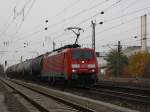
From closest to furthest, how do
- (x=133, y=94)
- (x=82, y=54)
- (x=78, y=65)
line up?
(x=133, y=94)
(x=78, y=65)
(x=82, y=54)

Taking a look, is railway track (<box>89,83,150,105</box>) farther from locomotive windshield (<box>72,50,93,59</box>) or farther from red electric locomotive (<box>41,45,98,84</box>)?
locomotive windshield (<box>72,50,93,59</box>)

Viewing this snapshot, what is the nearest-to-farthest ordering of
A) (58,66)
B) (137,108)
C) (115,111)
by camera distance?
(115,111) → (137,108) → (58,66)

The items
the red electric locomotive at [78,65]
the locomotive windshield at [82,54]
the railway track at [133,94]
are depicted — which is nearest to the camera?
the railway track at [133,94]

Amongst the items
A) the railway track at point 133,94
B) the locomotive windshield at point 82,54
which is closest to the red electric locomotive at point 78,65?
the locomotive windshield at point 82,54

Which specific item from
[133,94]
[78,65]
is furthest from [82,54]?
[133,94]

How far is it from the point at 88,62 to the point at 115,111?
15.9m

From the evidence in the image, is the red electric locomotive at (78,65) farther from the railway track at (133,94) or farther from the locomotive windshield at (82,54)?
the railway track at (133,94)

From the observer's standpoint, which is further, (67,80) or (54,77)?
(54,77)

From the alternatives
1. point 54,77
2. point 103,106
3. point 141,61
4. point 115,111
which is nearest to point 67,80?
point 54,77

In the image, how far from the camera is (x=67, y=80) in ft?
102

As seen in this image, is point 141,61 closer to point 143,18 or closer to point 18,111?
point 143,18

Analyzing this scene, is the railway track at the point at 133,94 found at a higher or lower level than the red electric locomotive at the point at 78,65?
lower

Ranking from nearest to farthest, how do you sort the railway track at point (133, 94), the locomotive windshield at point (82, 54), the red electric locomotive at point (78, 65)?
1. the railway track at point (133, 94)
2. the red electric locomotive at point (78, 65)
3. the locomotive windshield at point (82, 54)

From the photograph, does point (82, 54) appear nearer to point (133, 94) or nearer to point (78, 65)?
point (78, 65)
